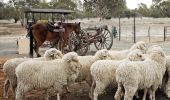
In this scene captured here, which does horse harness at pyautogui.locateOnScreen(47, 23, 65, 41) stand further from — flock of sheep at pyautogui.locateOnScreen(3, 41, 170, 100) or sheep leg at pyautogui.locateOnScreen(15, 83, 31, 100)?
sheep leg at pyautogui.locateOnScreen(15, 83, 31, 100)

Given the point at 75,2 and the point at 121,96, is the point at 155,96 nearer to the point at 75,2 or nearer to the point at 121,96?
the point at 121,96

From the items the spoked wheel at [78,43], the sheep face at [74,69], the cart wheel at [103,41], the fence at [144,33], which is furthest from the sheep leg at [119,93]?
the fence at [144,33]

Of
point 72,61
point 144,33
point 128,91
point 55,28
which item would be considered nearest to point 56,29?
point 55,28

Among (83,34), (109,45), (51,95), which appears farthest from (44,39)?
(51,95)

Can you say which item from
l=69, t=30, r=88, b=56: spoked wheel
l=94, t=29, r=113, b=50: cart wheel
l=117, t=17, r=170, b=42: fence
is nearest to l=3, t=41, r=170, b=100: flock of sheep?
l=69, t=30, r=88, b=56: spoked wheel

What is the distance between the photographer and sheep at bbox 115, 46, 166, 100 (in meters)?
6.80

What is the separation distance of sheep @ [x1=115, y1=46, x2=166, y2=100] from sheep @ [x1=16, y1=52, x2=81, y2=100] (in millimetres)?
1283

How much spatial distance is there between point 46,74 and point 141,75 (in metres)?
2.00

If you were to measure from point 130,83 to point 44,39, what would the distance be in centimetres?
1014

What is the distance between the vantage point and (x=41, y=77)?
7320 mm

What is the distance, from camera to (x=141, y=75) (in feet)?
23.4

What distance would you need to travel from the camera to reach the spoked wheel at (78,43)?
55.0 ft

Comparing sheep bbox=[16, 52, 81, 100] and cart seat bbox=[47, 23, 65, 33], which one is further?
cart seat bbox=[47, 23, 65, 33]

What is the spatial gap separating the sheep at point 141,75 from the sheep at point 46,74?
1.28 metres
